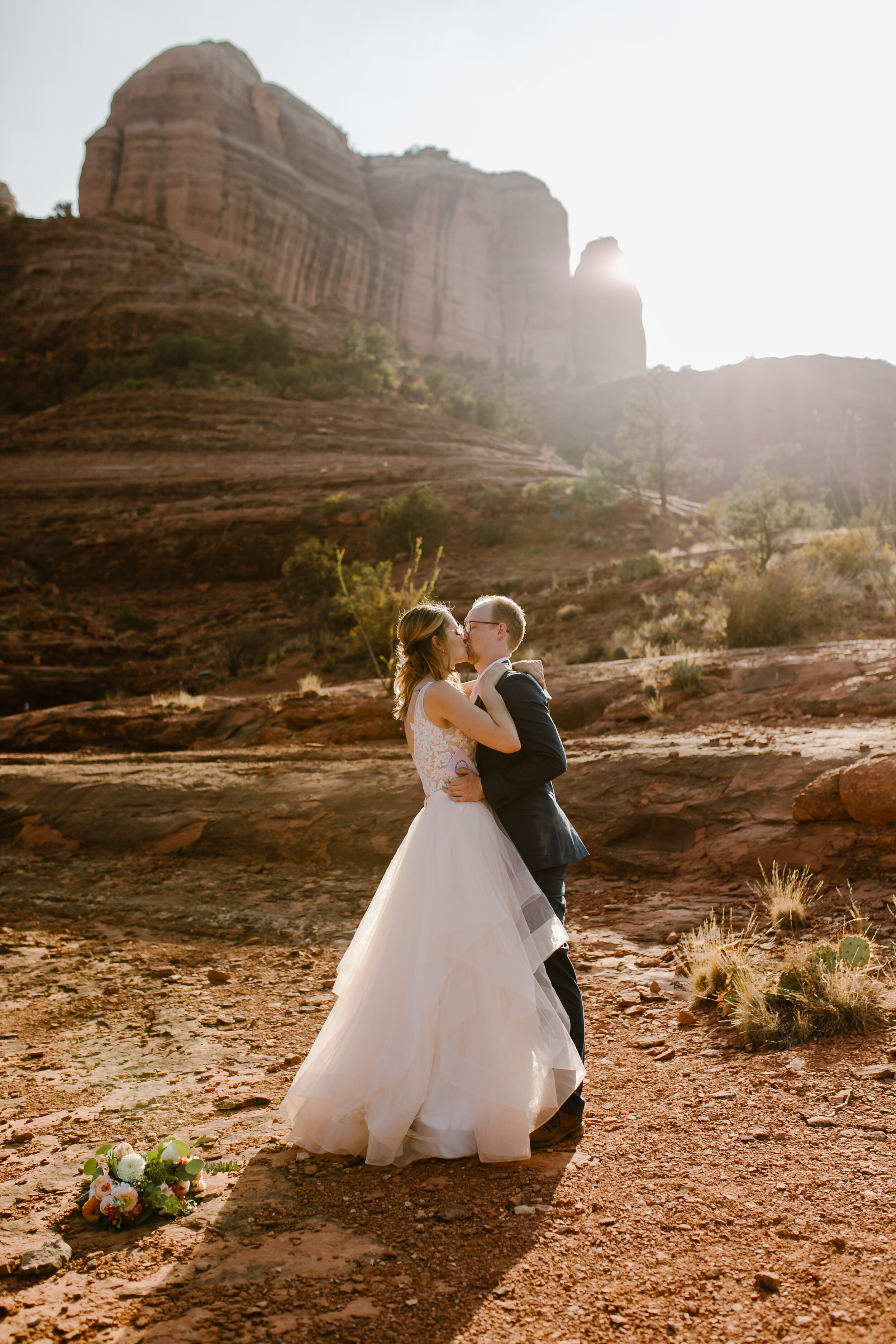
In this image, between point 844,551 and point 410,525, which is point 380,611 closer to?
point 844,551

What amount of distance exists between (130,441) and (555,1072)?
3371 centimetres

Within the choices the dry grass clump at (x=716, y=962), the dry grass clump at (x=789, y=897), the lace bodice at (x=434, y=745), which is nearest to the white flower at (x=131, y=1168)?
the lace bodice at (x=434, y=745)

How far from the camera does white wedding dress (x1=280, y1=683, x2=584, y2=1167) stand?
118 inches

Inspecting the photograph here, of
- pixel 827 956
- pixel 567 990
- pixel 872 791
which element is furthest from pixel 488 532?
pixel 567 990

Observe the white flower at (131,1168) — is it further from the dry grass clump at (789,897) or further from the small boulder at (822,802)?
the small boulder at (822,802)

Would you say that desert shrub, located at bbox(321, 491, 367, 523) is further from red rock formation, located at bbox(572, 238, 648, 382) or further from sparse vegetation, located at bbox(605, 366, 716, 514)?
red rock formation, located at bbox(572, 238, 648, 382)

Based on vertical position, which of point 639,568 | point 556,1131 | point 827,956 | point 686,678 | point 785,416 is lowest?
point 556,1131

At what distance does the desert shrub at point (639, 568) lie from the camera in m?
18.8

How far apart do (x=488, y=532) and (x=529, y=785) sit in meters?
22.4

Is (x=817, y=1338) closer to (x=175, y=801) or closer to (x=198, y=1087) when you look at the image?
(x=198, y=1087)

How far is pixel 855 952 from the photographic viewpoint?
3992 millimetres

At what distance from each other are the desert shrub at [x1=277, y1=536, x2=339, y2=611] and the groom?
707 inches

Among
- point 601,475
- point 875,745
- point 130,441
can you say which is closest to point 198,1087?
point 875,745

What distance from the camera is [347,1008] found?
3254 mm
